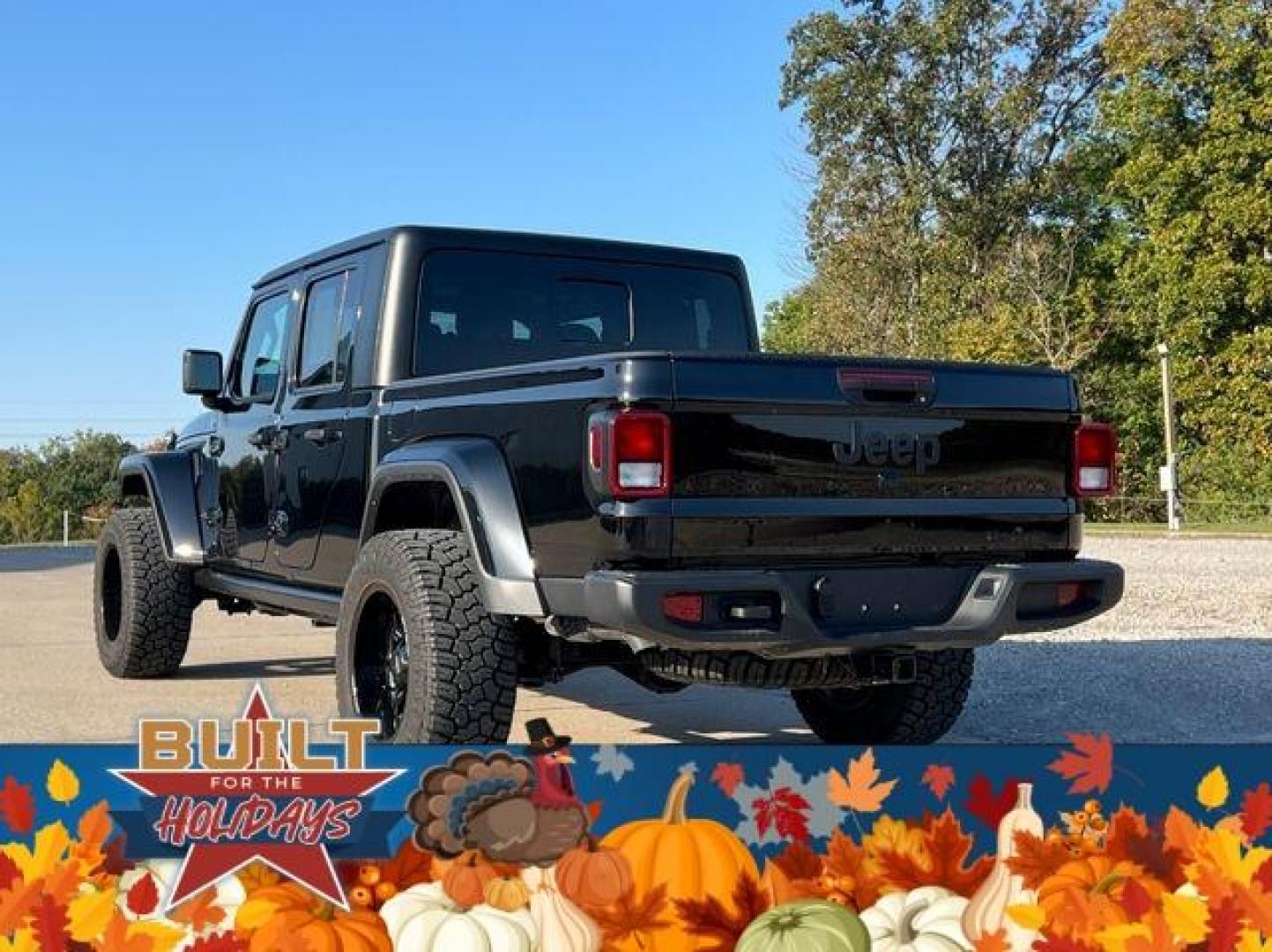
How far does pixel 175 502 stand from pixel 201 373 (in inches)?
30.6

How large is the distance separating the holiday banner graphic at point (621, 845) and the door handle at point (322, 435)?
3.43 m

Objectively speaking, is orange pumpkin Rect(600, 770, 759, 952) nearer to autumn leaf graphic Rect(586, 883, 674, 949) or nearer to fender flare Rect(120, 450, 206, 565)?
autumn leaf graphic Rect(586, 883, 674, 949)

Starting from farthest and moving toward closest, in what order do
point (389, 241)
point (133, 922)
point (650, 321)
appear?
point (650, 321) < point (389, 241) < point (133, 922)

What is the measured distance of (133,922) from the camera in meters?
2.07

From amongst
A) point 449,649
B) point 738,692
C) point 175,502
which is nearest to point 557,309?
point 449,649

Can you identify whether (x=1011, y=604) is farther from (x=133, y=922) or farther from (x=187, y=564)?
(x=187, y=564)

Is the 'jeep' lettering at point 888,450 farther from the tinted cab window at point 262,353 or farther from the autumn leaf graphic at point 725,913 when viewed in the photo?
the tinted cab window at point 262,353

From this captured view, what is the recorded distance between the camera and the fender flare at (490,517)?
4.27 meters

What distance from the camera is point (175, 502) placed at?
6996 millimetres

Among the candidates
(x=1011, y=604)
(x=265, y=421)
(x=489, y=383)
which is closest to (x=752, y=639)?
(x=1011, y=604)

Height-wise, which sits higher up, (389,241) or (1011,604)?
(389,241)

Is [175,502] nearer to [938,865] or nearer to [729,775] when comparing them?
[729,775]

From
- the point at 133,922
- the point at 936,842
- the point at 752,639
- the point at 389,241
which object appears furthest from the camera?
the point at 389,241

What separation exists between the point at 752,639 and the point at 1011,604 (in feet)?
2.98
